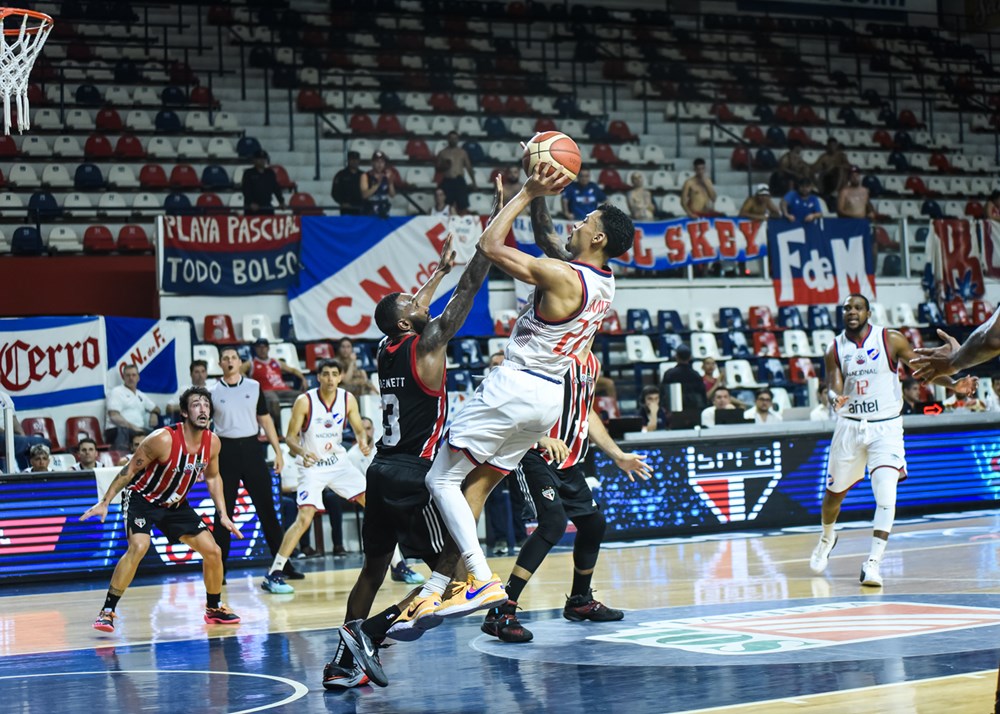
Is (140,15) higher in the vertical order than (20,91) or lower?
higher

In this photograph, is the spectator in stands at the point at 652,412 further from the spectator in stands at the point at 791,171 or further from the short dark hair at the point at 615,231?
the short dark hair at the point at 615,231

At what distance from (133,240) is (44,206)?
52.3 inches

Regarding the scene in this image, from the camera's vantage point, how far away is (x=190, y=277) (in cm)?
1758

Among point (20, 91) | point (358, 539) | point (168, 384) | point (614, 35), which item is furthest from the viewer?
point (614, 35)

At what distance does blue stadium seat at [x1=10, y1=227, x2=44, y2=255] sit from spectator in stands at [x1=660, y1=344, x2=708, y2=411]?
8.59 m

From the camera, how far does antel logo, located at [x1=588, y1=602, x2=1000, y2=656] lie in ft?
23.7

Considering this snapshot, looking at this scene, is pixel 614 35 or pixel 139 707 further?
pixel 614 35

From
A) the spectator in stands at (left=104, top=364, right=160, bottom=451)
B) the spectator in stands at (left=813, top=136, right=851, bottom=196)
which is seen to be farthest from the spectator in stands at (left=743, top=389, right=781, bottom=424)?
the spectator in stands at (left=813, top=136, right=851, bottom=196)

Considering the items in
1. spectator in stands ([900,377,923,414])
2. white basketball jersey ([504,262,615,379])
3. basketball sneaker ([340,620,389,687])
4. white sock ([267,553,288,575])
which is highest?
white basketball jersey ([504,262,615,379])

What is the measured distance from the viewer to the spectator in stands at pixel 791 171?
2258cm

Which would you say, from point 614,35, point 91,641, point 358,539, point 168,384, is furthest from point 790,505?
point 614,35

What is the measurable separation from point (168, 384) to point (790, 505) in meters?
7.66

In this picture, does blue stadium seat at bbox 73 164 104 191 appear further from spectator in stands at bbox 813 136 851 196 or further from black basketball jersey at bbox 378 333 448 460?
black basketball jersey at bbox 378 333 448 460

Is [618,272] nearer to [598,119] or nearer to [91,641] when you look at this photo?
[598,119]
